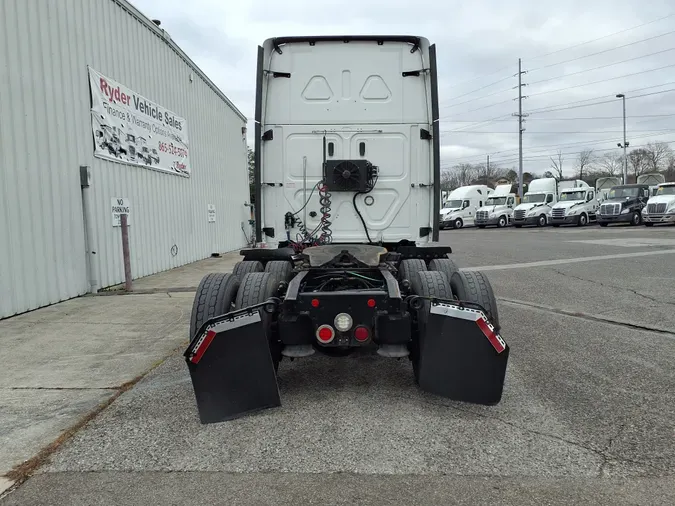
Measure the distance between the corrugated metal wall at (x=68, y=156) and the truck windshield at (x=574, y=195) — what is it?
1075 inches

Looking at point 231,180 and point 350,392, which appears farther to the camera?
point 231,180

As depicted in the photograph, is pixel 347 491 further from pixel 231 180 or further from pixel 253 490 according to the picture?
pixel 231 180

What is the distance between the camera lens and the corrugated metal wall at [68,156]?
25.5 ft

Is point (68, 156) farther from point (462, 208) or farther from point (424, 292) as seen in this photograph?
point (462, 208)

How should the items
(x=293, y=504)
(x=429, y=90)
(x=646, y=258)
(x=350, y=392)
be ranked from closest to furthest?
(x=293, y=504), (x=350, y=392), (x=429, y=90), (x=646, y=258)

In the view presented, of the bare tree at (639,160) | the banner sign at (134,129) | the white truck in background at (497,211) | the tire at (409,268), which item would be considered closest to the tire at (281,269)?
the tire at (409,268)

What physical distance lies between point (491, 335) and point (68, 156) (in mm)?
8200

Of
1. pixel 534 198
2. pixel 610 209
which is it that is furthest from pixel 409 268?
pixel 534 198

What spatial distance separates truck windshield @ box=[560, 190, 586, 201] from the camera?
33781mm

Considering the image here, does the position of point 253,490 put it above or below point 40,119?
below

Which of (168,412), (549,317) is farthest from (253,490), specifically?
(549,317)

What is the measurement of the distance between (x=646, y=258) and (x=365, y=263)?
11.4 metres

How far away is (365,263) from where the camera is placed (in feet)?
15.9

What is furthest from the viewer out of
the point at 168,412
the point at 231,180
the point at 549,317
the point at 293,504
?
the point at 231,180
